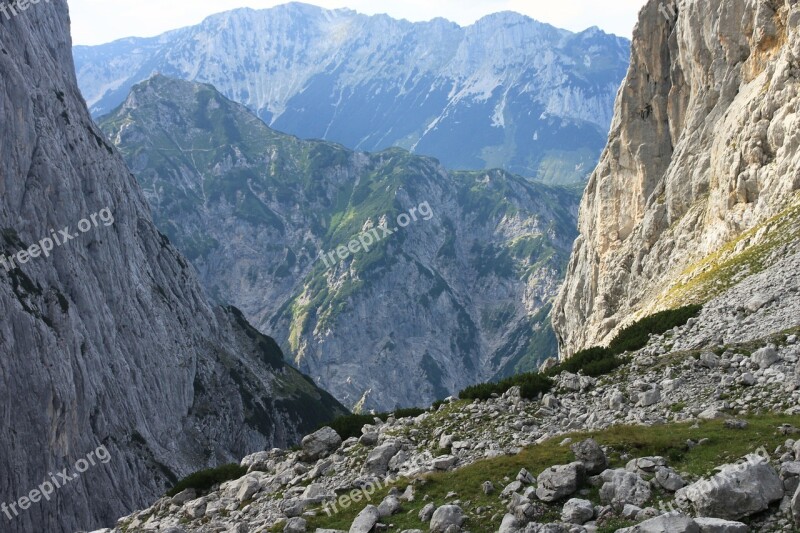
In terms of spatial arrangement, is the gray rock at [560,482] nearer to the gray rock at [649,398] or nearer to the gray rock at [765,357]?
the gray rock at [649,398]

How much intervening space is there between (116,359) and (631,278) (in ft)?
268

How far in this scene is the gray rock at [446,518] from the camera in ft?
72.9

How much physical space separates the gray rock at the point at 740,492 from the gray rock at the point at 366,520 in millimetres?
10200

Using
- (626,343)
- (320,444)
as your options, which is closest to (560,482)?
(320,444)

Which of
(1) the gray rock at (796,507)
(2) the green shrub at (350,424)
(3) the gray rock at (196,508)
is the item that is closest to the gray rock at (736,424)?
(1) the gray rock at (796,507)

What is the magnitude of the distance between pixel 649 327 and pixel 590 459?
21.3 m

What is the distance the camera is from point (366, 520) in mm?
24422

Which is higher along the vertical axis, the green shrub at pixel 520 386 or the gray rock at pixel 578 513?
the gray rock at pixel 578 513

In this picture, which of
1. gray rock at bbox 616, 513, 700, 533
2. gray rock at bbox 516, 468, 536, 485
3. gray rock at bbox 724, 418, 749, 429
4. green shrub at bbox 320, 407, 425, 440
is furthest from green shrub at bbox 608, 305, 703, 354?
gray rock at bbox 616, 513, 700, 533

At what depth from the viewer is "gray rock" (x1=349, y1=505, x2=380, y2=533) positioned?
2406cm

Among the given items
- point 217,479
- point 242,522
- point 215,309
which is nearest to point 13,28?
point 215,309

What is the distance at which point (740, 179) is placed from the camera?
5644 centimetres

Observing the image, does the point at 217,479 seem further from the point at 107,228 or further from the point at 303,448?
the point at 107,228

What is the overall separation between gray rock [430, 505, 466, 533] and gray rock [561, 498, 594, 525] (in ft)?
10.9
